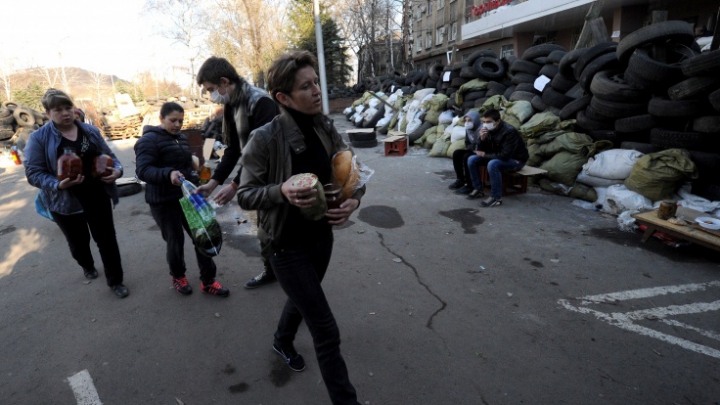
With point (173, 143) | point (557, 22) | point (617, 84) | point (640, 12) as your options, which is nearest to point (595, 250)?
point (617, 84)

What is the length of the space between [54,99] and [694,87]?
6355mm

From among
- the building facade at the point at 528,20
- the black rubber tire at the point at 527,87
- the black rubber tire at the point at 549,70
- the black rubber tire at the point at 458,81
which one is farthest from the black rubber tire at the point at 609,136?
the building facade at the point at 528,20

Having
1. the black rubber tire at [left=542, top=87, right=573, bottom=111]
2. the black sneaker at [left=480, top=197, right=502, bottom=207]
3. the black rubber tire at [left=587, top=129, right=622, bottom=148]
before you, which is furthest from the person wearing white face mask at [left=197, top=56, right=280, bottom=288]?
the black rubber tire at [left=542, top=87, right=573, bottom=111]

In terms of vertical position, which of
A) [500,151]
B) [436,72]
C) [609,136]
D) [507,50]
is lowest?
[500,151]

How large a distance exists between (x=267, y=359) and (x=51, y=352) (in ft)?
5.37

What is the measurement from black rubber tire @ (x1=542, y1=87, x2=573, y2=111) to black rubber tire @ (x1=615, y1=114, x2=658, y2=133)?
132 cm

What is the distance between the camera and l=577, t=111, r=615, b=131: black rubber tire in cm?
549

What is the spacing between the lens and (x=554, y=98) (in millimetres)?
6539

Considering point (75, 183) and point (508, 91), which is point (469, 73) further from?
point (75, 183)

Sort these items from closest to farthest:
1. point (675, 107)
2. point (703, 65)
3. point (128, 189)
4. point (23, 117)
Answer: point (703, 65)
point (675, 107)
point (128, 189)
point (23, 117)

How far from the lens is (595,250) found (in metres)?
3.96

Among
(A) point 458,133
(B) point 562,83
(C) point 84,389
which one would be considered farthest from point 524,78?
(C) point 84,389

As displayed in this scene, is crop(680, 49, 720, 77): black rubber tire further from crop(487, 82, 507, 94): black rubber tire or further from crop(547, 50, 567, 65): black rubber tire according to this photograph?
crop(487, 82, 507, 94): black rubber tire

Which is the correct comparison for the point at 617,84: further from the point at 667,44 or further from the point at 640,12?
the point at 640,12
